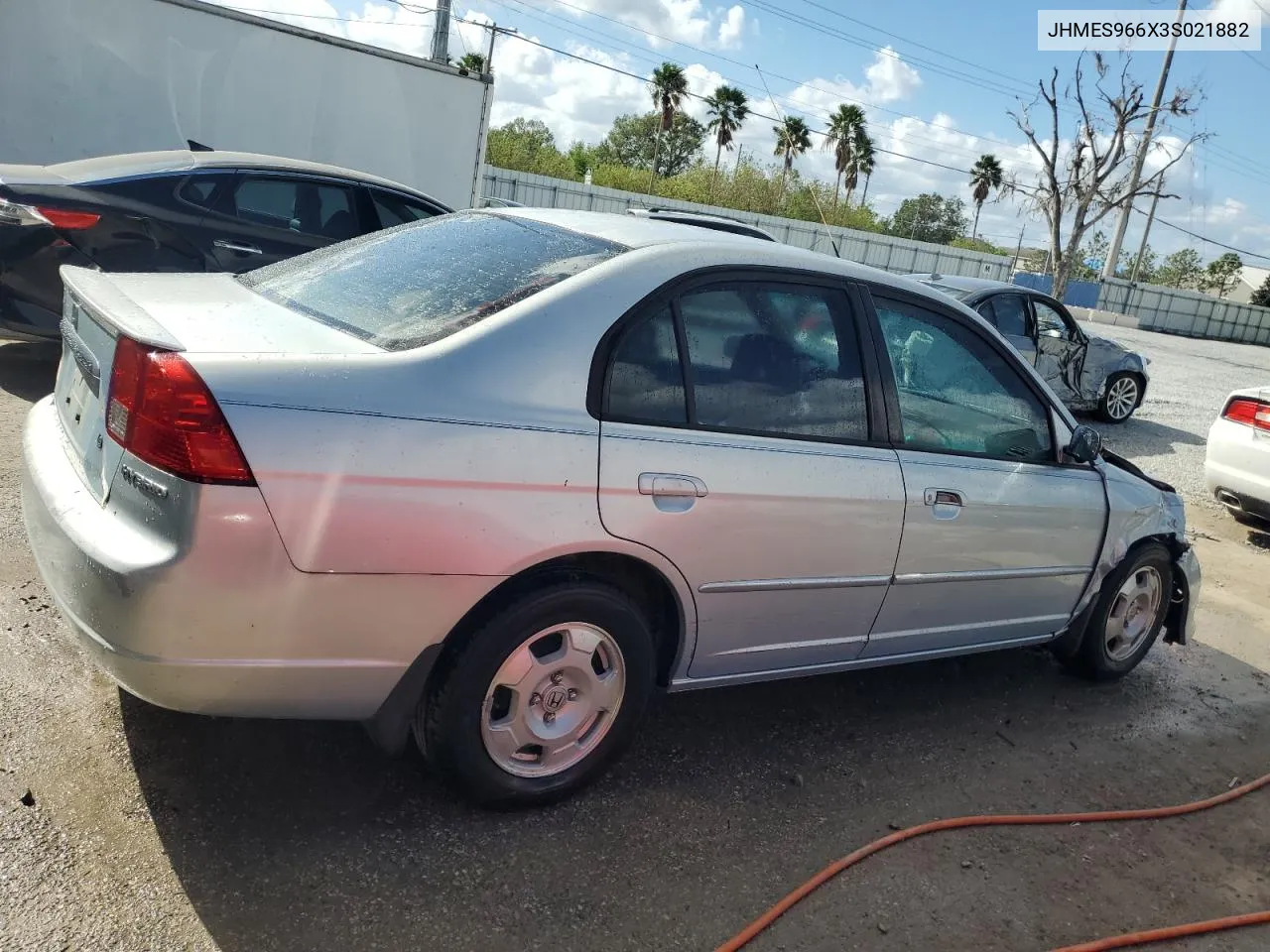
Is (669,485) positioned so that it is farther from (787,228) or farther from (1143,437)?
(787,228)

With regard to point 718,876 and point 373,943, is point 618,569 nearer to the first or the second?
point 718,876

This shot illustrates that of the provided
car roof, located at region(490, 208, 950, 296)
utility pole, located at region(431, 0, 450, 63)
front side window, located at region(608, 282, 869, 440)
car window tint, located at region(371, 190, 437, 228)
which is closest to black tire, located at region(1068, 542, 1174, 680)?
car roof, located at region(490, 208, 950, 296)

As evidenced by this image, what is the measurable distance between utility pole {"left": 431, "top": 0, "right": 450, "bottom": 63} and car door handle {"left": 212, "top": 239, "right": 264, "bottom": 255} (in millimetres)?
10360

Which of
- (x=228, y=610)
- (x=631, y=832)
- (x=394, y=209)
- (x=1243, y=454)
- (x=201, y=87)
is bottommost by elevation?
(x=631, y=832)

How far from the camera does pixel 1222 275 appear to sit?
76.4m

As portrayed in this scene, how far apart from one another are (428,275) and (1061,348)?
9.83 meters

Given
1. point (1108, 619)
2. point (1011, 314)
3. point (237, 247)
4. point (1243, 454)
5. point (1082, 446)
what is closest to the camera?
point (1082, 446)

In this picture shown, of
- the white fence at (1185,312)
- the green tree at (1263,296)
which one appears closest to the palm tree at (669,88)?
the white fence at (1185,312)

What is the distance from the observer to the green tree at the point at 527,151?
5591cm

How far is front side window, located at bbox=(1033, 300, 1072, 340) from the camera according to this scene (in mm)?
10844

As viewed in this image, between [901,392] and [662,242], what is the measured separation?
994 mm

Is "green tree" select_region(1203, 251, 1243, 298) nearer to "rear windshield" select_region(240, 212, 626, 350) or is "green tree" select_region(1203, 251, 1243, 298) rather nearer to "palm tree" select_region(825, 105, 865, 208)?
"palm tree" select_region(825, 105, 865, 208)

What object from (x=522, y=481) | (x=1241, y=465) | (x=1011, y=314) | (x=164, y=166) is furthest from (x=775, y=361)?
(x=1011, y=314)

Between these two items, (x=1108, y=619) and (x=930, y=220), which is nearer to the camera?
(x=1108, y=619)
